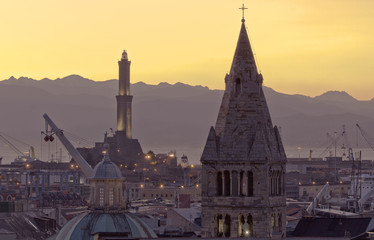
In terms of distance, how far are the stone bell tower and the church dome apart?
2007cm

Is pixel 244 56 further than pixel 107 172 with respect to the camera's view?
No

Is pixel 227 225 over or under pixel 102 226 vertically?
under

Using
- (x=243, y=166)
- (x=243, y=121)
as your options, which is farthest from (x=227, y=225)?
(x=243, y=121)

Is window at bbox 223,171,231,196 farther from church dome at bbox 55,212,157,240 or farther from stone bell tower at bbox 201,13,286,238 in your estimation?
church dome at bbox 55,212,157,240

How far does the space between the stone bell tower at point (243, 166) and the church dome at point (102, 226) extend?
65.9 feet

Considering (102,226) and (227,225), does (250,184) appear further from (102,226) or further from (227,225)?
(102,226)

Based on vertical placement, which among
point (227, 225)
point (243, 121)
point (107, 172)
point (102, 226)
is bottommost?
point (227, 225)

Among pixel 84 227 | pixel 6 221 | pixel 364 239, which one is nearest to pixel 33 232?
pixel 6 221

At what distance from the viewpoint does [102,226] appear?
111375 millimetres

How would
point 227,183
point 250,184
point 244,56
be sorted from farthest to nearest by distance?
point 244,56, point 227,183, point 250,184

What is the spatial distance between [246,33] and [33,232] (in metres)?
69.1

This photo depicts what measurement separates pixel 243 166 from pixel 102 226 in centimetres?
2518

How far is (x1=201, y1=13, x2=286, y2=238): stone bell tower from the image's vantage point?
8775 cm

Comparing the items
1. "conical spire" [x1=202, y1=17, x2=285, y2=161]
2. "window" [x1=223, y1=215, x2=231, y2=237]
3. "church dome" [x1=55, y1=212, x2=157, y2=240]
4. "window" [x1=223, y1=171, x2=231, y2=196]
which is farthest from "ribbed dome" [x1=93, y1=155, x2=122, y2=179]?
"window" [x1=223, y1=215, x2=231, y2=237]
